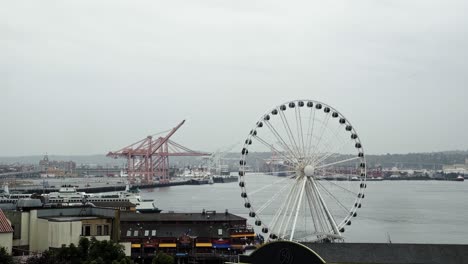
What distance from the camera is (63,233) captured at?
1591cm

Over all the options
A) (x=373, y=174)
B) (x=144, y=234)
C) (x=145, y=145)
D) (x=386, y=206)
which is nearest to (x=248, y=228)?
(x=144, y=234)

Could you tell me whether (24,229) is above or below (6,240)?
above

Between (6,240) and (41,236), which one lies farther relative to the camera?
(41,236)

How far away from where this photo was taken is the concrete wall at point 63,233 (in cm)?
1588

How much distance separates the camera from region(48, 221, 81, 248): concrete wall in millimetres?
15883

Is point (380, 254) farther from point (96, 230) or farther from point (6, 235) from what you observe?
point (6, 235)

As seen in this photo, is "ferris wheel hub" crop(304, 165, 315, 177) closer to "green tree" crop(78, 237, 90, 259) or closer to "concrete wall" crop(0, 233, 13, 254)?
"green tree" crop(78, 237, 90, 259)

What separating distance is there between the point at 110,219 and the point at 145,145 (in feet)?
258

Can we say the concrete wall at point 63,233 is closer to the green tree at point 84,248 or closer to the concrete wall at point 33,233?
the concrete wall at point 33,233

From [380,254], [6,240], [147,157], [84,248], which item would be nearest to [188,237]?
[6,240]

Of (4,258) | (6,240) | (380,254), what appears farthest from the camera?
(6,240)

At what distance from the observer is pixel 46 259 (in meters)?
13.6

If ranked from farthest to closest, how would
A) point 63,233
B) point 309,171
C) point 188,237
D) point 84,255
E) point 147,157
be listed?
point 147,157 < point 188,237 < point 309,171 < point 63,233 < point 84,255

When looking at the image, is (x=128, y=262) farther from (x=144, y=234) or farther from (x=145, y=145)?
(x=145, y=145)
